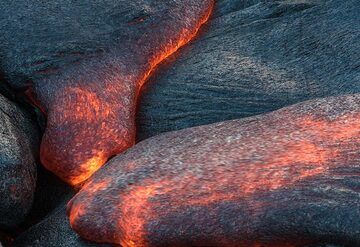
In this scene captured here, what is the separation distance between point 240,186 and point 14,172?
1.09 metres

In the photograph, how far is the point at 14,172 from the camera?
305 cm

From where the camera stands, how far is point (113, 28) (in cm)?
376

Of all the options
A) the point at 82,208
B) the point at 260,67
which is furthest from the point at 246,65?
the point at 82,208

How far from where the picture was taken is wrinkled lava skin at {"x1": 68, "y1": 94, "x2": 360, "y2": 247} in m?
2.44

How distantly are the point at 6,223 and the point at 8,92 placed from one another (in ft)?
2.72

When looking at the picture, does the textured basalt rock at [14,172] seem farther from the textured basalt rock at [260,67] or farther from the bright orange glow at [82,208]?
the textured basalt rock at [260,67]

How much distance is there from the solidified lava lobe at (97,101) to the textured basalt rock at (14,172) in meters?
0.16

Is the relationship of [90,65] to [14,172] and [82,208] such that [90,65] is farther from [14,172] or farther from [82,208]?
[82,208]

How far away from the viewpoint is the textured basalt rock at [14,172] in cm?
302

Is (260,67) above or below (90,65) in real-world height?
below

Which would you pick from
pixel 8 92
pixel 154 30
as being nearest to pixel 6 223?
pixel 8 92

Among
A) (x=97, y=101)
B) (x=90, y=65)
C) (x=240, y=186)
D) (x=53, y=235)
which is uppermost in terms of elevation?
(x=90, y=65)

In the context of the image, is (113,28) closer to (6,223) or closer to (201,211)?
(6,223)

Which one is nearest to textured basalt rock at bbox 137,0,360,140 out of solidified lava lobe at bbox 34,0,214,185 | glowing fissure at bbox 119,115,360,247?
solidified lava lobe at bbox 34,0,214,185
